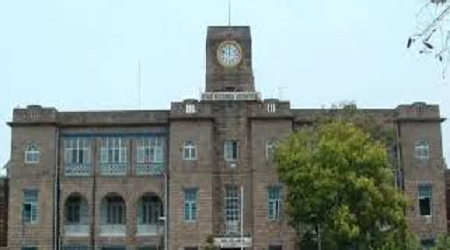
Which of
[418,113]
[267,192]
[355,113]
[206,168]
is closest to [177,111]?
[206,168]

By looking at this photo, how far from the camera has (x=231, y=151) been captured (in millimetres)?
52656

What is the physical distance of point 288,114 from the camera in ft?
171

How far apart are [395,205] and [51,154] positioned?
68.7ft

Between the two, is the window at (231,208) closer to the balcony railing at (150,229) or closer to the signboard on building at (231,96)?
the balcony railing at (150,229)

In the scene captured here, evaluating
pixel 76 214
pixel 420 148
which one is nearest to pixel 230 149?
pixel 76 214

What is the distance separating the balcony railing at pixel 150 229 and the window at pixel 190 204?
2.19 meters

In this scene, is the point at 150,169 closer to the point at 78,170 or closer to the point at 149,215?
the point at 149,215

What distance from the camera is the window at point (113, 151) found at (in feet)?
175

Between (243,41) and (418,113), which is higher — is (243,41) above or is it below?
above

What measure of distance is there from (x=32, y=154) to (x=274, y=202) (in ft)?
47.2

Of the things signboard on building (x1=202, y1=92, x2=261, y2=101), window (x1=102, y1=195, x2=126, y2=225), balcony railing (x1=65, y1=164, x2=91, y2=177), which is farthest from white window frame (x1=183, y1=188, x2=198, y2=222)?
balcony railing (x1=65, y1=164, x2=91, y2=177)

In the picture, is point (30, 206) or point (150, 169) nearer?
point (30, 206)

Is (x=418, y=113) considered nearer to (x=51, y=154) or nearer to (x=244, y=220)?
(x=244, y=220)

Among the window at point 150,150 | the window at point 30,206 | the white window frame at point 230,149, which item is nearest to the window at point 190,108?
the window at point 150,150
